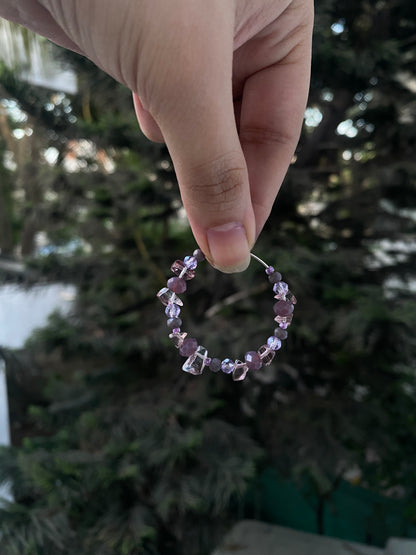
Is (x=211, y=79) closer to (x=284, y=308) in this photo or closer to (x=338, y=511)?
(x=284, y=308)

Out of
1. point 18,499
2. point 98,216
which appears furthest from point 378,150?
point 18,499

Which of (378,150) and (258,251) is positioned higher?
(378,150)

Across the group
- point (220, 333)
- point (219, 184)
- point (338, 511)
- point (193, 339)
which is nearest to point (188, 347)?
point (193, 339)

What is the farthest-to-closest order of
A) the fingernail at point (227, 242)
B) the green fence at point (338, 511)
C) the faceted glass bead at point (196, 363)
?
1. the green fence at point (338, 511)
2. the faceted glass bead at point (196, 363)
3. the fingernail at point (227, 242)

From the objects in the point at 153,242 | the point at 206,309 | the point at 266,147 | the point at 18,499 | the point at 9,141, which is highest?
the point at 266,147

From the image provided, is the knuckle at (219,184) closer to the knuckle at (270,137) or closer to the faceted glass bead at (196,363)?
the knuckle at (270,137)

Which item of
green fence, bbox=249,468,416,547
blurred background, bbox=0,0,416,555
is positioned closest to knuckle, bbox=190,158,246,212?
blurred background, bbox=0,0,416,555

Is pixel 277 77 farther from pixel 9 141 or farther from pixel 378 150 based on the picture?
pixel 9 141

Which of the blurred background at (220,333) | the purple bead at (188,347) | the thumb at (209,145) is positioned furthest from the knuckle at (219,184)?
the blurred background at (220,333)
